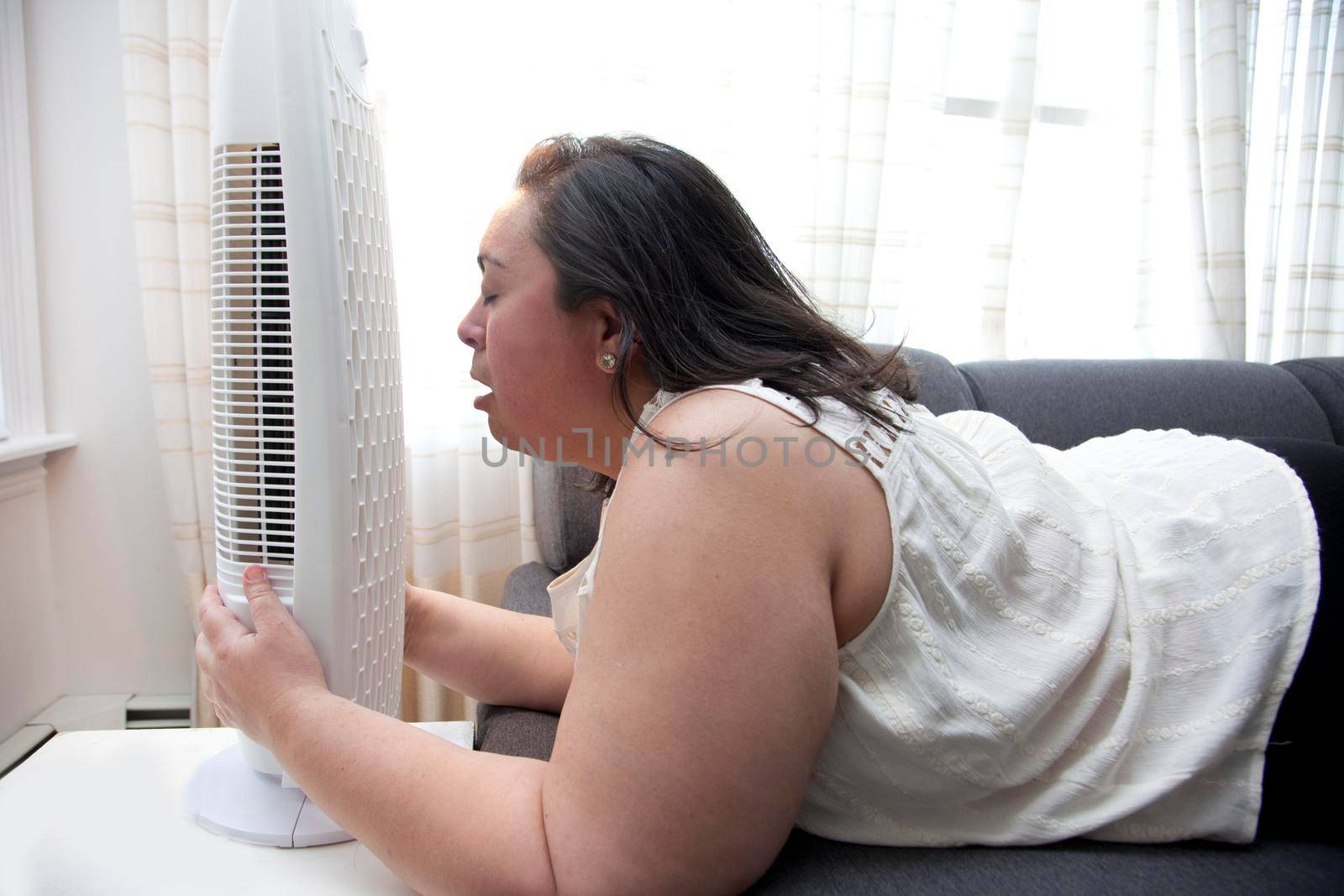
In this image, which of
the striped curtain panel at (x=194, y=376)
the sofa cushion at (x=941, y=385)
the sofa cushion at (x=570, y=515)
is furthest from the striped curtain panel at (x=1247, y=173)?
the striped curtain panel at (x=194, y=376)

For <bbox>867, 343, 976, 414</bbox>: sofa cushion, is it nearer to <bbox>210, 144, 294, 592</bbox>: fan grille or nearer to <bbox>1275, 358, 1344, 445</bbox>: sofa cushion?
<bbox>1275, 358, 1344, 445</bbox>: sofa cushion

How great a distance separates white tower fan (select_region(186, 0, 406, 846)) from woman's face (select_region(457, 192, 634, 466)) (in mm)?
107

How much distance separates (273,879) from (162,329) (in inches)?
52.3

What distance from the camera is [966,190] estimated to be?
203 centimetres

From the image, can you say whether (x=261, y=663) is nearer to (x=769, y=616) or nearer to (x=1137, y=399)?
(x=769, y=616)

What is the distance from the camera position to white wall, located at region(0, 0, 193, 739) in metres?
1.60

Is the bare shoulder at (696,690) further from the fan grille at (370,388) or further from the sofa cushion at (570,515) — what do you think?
the sofa cushion at (570,515)

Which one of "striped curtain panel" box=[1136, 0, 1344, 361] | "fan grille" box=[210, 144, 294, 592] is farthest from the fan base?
"striped curtain panel" box=[1136, 0, 1344, 361]

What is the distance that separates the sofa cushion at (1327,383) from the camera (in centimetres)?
172

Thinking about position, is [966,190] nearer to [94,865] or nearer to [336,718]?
[336,718]

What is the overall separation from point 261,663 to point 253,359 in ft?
0.87

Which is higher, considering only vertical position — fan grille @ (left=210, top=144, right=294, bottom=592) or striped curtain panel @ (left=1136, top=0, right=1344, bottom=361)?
striped curtain panel @ (left=1136, top=0, right=1344, bottom=361)

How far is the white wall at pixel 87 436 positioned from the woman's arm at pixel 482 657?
1.17 m

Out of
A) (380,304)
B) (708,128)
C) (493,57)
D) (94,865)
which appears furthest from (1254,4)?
(94,865)
